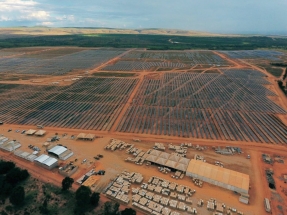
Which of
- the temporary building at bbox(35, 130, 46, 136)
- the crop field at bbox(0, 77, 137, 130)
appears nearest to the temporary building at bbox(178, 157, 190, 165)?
the crop field at bbox(0, 77, 137, 130)

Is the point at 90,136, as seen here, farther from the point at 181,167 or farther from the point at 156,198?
the point at 156,198

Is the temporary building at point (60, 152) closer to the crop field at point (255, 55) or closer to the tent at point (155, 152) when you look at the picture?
the tent at point (155, 152)

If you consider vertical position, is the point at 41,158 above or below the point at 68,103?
above

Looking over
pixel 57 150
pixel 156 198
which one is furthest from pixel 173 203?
pixel 57 150

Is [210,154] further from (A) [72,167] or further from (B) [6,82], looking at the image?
(B) [6,82]

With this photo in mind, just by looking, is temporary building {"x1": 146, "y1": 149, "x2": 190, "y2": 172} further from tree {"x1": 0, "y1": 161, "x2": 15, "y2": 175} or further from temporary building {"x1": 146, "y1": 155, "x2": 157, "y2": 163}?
tree {"x1": 0, "y1": 161, "x2": 15, "y2": 175}
